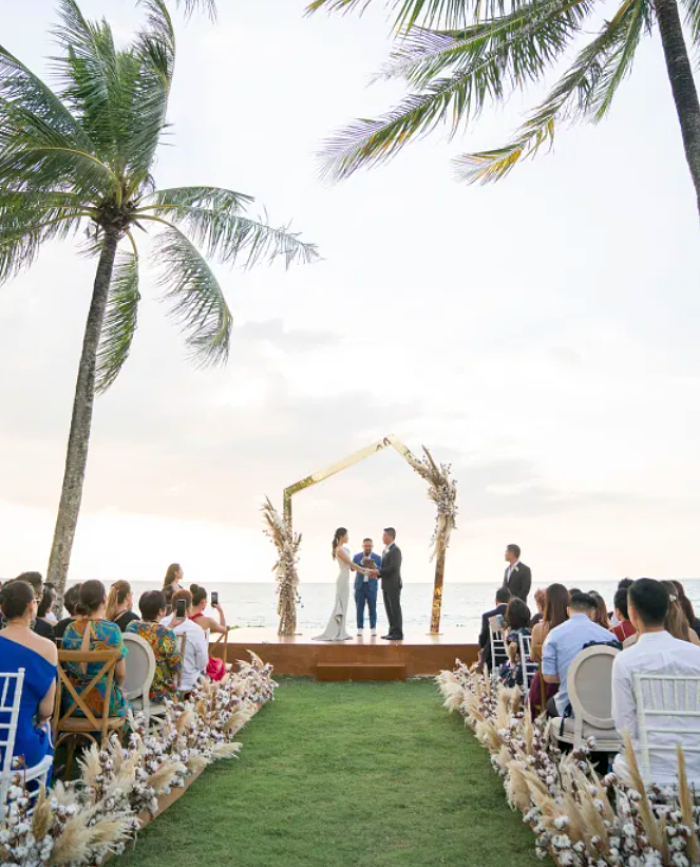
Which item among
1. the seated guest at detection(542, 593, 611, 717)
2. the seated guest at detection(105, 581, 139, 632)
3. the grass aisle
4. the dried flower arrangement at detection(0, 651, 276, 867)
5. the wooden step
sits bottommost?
the grass aisle

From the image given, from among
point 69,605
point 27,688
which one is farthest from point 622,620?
point 27,688

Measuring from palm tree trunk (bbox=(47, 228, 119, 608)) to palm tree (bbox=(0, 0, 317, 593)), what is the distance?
0.02 metres

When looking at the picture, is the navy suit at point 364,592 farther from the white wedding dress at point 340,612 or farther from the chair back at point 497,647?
the chair back at point 497,647

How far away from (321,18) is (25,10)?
18.9ft

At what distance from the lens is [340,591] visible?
44.8 feet

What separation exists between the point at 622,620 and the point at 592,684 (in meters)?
1.82

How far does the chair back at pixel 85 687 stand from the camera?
189 inches

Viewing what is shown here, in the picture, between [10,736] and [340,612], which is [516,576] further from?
[10,736]

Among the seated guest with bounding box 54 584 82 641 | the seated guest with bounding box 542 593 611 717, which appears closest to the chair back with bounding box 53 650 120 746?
the seated guest with bounding box 54 584 82 641

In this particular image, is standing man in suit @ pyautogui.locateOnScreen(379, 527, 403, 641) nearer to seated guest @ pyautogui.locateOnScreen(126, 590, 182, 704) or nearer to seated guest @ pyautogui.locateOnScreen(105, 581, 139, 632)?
seated guest @ pyautogui.locateOnScreen(105, 581, 139, 632)

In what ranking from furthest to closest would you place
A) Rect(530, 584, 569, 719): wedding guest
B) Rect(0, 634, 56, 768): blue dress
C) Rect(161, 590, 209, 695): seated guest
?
Rect(161, 590, 209, 695): seated guest → Rect(530, 584, 569, 719): wedding guest → Rect(0, 634, 56, 768): blue dress

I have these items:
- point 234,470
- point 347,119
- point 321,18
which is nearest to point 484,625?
point 347,119

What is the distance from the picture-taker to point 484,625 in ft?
30.3

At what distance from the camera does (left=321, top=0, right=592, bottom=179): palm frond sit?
28.4 feet
